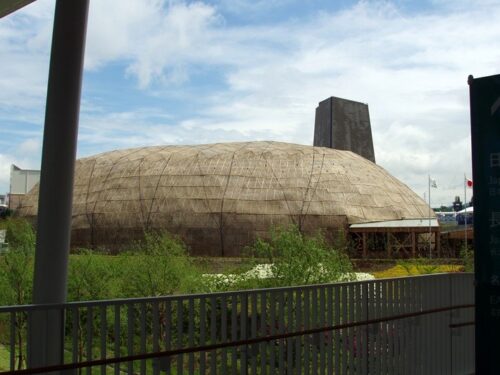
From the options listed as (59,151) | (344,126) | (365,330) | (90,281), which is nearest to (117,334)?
(59,151)

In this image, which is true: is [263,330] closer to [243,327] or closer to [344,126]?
[243,327]

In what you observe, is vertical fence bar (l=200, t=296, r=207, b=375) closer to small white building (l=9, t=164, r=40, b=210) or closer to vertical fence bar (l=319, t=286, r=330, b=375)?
vertical fence bar (l=319, t=286, r=330, b=375)

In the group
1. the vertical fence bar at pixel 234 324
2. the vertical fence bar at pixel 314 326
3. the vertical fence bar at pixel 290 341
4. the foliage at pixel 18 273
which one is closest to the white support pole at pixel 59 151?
the vertical fence bar at pixel 234 324

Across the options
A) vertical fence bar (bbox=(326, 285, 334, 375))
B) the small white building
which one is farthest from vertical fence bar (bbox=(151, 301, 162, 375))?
the small white building

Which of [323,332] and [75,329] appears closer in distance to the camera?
[75,329]

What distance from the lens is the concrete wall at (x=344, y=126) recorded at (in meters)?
72.1

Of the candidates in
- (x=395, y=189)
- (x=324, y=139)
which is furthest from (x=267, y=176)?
(x=324, y=139)

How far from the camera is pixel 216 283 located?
58.4ft

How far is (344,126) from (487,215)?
227 ft

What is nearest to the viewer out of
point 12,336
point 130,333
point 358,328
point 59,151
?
point 12,336

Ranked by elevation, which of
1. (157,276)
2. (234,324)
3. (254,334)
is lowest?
(157,276)

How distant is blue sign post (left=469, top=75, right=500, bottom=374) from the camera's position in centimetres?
453

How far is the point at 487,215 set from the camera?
14.9 feet

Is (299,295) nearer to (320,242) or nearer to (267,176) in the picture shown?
(320,242)
